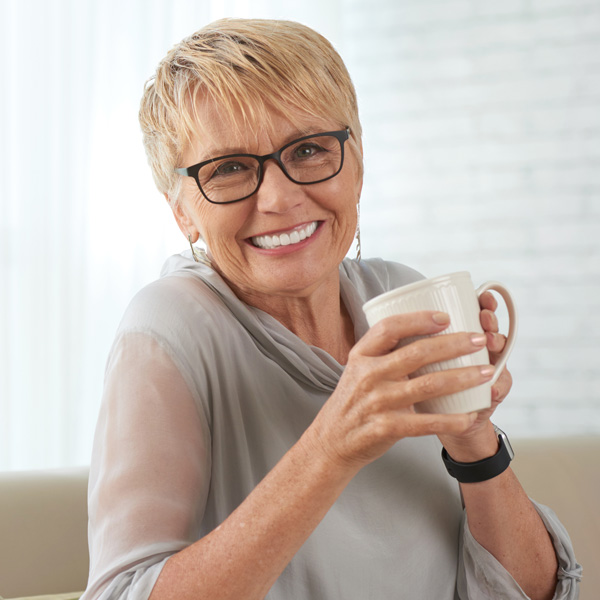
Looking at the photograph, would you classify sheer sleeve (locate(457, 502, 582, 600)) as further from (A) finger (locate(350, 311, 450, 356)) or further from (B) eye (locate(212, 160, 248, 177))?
(B) eye (locate(212, 160, 248, 177))

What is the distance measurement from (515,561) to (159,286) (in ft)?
2.27

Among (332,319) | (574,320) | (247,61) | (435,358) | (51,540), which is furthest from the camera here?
(574,320)

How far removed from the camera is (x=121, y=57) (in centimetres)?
278

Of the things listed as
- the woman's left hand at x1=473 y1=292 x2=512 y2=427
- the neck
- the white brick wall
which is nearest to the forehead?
the neck

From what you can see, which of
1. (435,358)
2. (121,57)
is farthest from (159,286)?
(121,57)

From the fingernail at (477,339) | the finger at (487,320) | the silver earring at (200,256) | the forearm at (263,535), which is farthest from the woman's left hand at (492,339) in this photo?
the silver earring at (200,256)

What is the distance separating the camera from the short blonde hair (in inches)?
35.9

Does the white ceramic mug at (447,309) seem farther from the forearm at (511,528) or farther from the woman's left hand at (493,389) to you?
the forearm at (511,528)

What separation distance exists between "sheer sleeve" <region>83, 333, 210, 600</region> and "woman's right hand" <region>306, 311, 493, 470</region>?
23cm

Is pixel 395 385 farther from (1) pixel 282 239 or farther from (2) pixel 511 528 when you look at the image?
(2) pixel 511 528

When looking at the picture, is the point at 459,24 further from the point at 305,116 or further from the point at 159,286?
the point at 159,286

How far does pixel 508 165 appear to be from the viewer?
2.72m

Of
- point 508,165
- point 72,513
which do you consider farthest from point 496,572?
point 508,165

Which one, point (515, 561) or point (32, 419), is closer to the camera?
point (515, 561)
